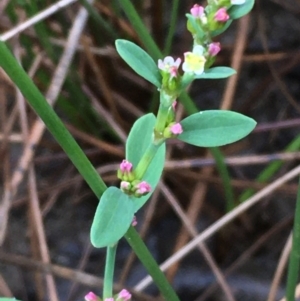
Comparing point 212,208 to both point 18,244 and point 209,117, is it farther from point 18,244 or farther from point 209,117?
point 209,117

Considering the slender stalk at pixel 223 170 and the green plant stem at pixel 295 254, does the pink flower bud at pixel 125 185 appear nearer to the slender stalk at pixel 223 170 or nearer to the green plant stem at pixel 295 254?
the green plant stem at pixel 295 254

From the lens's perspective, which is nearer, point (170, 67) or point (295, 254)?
point (170, 67)

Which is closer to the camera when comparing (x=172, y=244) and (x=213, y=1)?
(x=213, y=1)

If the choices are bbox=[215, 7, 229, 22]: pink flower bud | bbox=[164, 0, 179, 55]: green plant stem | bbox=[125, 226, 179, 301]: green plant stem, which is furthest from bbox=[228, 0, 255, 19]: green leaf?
bbox=[164, 0, 179, 55]: green plant stem

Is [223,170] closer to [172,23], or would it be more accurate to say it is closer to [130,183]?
[172,23]

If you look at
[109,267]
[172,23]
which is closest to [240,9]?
[109,267]

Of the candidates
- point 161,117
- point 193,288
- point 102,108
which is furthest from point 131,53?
point 193,288
